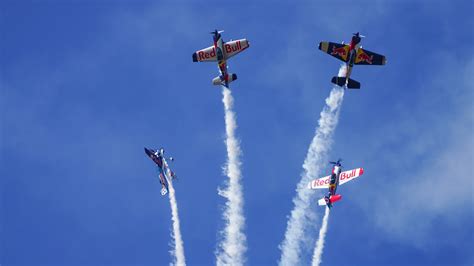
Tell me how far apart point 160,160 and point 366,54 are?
84.3ft

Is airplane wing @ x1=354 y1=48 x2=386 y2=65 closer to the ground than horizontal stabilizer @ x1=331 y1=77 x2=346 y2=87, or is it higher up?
higher up

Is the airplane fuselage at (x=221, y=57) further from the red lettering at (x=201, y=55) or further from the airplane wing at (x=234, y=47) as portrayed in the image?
the red lettering at (x=201, y=55)

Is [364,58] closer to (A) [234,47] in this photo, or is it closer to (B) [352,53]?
(B) [352,53]

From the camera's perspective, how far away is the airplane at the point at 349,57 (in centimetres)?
7500

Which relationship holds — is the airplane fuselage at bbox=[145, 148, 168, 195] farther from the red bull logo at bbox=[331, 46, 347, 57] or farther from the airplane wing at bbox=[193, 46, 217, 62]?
the red bull logo at bbox=[331, 46, 347, 57]

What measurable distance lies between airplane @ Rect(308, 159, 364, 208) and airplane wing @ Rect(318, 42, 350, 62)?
12530 mm

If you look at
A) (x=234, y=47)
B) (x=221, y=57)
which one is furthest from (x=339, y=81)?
(x=221, y=57)

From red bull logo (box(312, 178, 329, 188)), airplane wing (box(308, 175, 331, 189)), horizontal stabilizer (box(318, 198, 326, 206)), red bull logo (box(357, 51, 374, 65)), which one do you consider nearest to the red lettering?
red bull logo (box(357, 51, 374, 65))

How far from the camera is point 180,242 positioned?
3034 inches

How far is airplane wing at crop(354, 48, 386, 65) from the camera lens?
75.4m

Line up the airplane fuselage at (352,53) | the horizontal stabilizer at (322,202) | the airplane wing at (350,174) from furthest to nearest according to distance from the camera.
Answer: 1. the airplane wing at (350,174)
2. the horizontal stabilizer at (322,202)
3. the airplane fuselage at (352,53)

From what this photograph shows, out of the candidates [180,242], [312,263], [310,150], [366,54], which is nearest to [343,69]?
[366,54]

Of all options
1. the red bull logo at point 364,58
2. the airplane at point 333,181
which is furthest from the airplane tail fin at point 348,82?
the airplane at point 333,181

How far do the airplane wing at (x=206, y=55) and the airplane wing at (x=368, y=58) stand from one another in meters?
15.2
